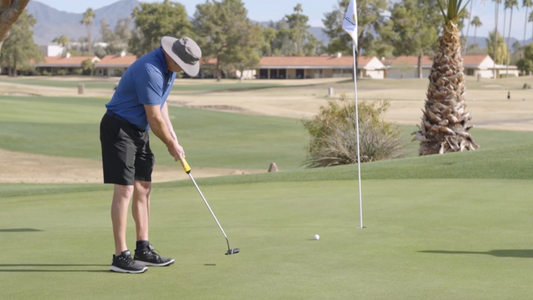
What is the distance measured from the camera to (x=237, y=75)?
505 feet

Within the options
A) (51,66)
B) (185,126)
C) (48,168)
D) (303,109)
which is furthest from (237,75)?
(48,168)

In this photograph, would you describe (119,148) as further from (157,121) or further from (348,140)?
(348,140)

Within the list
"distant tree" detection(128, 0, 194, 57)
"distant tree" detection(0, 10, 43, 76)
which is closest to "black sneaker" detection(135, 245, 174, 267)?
"distant tree" detection(128, 0, 194, 57)

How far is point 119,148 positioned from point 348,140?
1386cm

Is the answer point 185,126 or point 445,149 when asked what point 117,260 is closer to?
point 445,149

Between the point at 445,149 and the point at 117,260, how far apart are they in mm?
15389

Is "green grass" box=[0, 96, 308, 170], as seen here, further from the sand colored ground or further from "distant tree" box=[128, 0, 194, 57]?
"distant tree" box=[128, 0, 194, 57]

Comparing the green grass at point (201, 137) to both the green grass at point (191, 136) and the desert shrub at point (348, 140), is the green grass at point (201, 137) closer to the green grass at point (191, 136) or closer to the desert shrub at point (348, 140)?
the green grass at point (191, 136)

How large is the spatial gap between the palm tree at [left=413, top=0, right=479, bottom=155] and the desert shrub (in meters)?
1.08

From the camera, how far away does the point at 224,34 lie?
125 metres

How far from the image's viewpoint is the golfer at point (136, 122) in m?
6.53

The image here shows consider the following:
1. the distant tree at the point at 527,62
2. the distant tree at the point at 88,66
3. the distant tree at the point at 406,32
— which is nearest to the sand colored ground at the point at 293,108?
the distant tree at the point at 406,32

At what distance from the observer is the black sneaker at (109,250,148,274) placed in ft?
20.9

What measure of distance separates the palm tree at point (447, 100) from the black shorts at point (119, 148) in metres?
14.8
